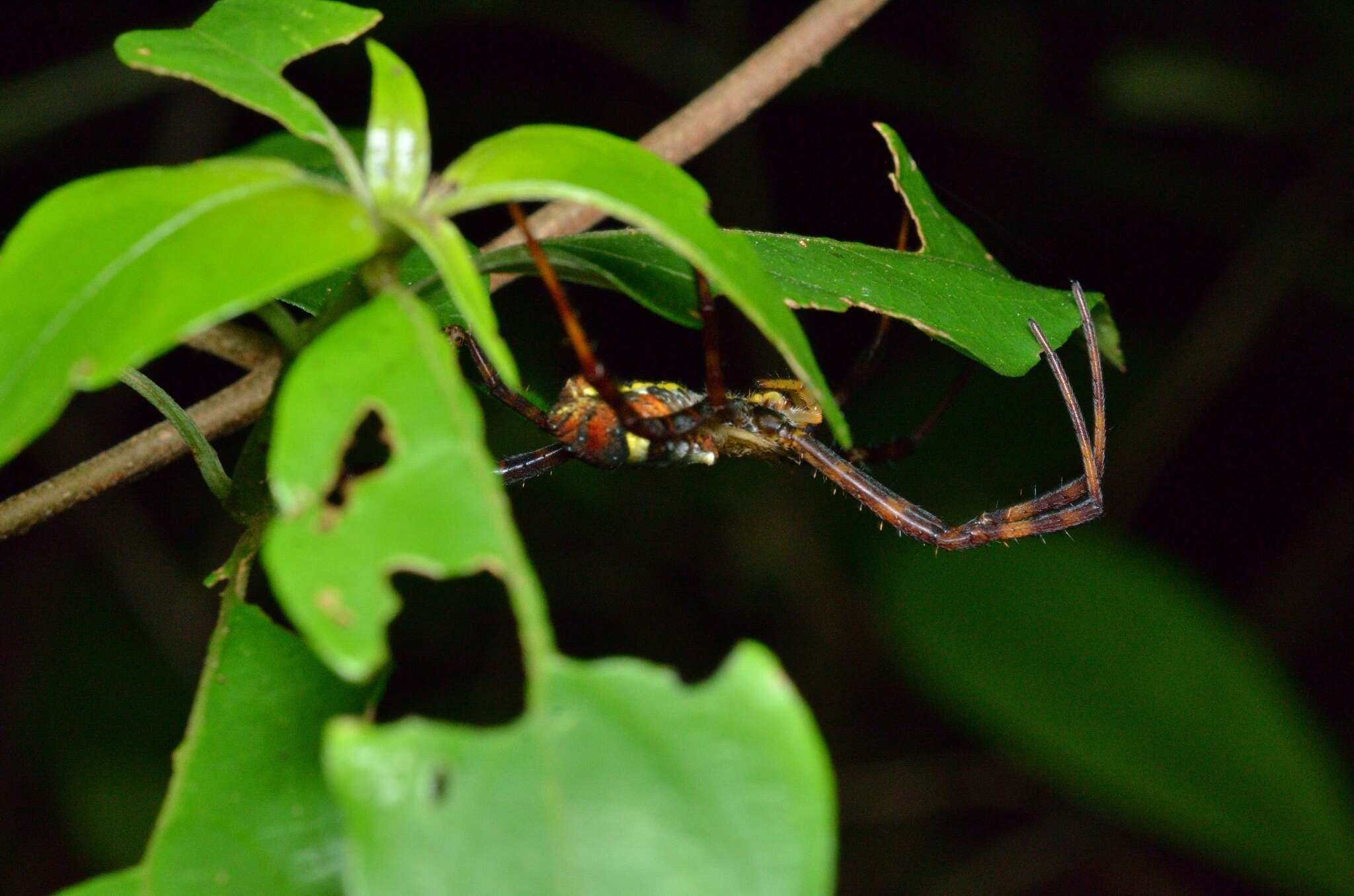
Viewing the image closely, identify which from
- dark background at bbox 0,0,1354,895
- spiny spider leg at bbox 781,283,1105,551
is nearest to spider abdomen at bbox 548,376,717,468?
spiny spider leg at bbox 781,283,1105,551

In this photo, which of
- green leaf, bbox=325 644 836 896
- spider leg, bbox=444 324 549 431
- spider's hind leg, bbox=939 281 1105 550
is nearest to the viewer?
green leaf, bbox=325 644 836 896

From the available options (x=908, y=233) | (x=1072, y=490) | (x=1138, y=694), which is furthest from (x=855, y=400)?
(x=1072, y=490)

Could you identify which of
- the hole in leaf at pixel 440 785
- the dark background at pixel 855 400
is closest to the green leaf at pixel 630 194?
the hole in leaf at pixel 440 785

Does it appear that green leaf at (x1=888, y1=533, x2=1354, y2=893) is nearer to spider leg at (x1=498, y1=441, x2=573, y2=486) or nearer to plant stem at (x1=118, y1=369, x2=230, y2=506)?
spider leg at (x1=498, y1=441, x2=573, y2=486)

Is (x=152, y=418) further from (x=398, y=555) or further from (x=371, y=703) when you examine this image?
(x=398, y=555)

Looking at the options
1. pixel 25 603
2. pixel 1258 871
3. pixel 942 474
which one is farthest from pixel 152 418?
pixel 1258 871
